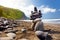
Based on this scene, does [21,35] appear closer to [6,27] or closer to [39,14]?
[6,27]

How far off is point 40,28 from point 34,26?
1.69ft

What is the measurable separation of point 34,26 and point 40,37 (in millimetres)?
1951


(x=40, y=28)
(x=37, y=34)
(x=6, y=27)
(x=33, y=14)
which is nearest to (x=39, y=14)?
(x=33, y=14)

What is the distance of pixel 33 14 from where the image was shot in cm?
1010

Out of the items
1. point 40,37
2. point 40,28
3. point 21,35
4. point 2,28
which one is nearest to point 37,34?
point 40,37

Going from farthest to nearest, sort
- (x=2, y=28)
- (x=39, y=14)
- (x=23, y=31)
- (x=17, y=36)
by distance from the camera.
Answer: (x=39, y=14) < (x=2, y=28) < (x=23, y=31) < (x=17, y=36)

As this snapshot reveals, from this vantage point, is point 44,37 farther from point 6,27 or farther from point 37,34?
point 6,27

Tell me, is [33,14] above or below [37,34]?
above

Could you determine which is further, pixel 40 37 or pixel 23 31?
pixel 23 31

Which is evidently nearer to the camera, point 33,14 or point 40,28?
point 40,28

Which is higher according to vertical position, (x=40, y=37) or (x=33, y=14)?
(x=33, y=14)

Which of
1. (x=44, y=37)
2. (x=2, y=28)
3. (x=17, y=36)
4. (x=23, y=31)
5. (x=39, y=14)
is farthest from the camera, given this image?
(x=39, y=14)

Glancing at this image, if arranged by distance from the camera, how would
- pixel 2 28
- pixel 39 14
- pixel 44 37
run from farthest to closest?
1. pixel 39 14
2. pixel 2 28
3. pixel 44 37

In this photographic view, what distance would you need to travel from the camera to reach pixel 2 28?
920cm
